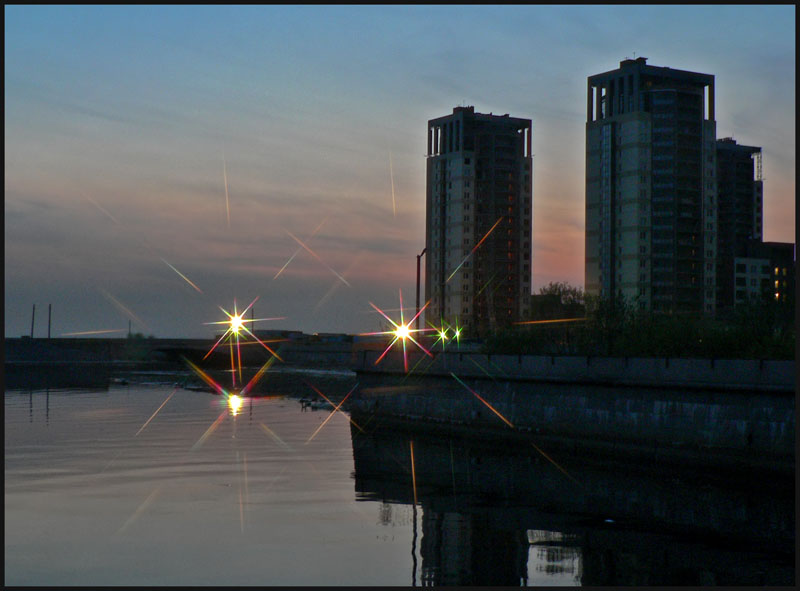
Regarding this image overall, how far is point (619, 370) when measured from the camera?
151 feet

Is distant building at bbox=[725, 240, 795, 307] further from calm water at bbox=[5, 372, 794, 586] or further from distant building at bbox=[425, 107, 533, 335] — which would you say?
calm water at bbox=[5, 372, 794, 586]

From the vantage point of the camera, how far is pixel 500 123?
18562 cm

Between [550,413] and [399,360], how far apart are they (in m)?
15.9

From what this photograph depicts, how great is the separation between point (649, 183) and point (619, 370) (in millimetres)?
101996

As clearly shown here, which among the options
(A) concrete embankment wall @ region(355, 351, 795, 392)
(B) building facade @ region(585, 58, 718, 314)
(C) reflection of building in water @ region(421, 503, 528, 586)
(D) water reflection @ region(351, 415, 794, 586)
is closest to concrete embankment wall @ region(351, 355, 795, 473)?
(A) concrete embankment wall @ region(355, 351, 795, 392)

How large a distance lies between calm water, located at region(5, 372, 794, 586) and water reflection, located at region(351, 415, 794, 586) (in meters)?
0.10

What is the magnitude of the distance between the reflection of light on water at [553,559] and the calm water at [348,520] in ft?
0.27

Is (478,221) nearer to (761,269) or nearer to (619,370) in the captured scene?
(761,269)

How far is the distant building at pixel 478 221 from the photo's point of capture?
178 meters

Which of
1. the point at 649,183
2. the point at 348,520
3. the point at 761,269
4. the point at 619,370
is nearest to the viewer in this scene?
the point at 348,520

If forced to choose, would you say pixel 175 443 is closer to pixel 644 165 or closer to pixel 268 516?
pixel 268 516

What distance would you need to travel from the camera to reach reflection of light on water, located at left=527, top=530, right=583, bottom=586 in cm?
2403

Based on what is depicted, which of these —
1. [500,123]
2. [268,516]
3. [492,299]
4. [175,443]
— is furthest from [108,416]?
[500,123]

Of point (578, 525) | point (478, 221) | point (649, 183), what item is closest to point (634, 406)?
point (578, 525)
